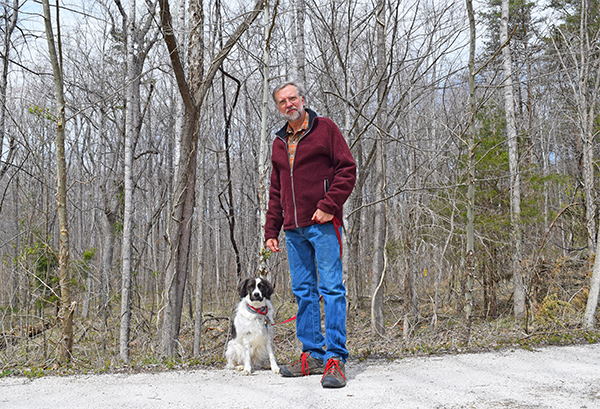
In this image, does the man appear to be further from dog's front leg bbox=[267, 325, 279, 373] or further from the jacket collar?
dog's front leg bbox=[267, 325, 279, 373]

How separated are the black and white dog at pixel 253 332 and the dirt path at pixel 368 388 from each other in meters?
0.17

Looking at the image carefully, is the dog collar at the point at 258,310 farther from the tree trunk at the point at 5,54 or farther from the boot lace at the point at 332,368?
the tree trunk at the point at 5,54

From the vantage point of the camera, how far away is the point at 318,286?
11.1 feet

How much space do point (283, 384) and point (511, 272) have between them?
8.01m

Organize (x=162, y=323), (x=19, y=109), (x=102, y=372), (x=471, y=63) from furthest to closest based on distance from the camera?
(x=19, y=109), (x=162, y=323), (x=471, y=63), (x=102, y=372)

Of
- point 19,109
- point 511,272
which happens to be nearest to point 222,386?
point 511,272

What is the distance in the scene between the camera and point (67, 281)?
4.55 metres

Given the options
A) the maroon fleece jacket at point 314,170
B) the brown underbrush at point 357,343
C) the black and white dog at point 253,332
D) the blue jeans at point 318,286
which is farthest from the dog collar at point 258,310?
the maroon fleece jacket at point 314,170

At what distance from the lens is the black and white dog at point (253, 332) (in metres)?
3.64

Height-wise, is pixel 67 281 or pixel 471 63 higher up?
pixel 471 63

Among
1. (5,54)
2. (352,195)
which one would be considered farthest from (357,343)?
(5,54)

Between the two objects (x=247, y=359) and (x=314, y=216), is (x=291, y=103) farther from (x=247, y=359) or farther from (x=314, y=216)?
(x=247, y=359)

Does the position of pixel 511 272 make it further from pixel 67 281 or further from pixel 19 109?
pixel 19 109

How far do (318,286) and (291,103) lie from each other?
1.48 meters
